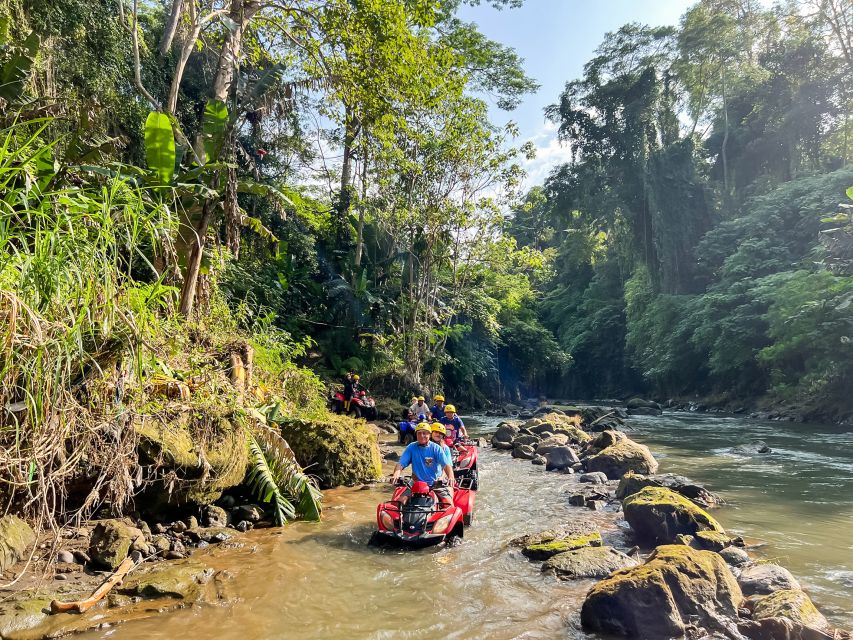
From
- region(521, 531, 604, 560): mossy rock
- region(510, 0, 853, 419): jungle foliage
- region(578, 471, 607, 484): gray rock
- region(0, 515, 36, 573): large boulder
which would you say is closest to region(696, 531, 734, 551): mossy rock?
region(521, 531, 604, 560): mossy rock

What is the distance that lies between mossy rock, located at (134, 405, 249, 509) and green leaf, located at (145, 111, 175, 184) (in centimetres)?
288

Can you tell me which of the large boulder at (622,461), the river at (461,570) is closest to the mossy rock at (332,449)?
the river at (461,570)

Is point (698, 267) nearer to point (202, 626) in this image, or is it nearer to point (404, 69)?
point (404, 69)

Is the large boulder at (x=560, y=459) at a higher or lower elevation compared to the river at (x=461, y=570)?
higher

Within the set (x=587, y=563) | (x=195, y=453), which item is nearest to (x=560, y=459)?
(x=587, y=563)

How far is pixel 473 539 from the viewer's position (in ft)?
21.5

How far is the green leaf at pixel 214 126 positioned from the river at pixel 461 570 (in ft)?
18.0

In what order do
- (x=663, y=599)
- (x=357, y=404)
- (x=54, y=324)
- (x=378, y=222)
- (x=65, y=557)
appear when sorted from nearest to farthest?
(x=54, y=324) < (x=663, y=599) < (x=65, y=557) < (x=357, y=404) < (x=378, y=222)

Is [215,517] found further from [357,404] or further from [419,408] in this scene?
[357,404]

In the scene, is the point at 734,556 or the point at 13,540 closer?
the point at 13,540

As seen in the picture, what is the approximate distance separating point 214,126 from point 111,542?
5.93m

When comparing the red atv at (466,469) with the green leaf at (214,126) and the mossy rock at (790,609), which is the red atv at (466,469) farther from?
the green leaf at (214,126)

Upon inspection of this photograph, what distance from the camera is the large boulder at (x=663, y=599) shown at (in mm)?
4055

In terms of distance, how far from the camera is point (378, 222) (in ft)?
66.0
